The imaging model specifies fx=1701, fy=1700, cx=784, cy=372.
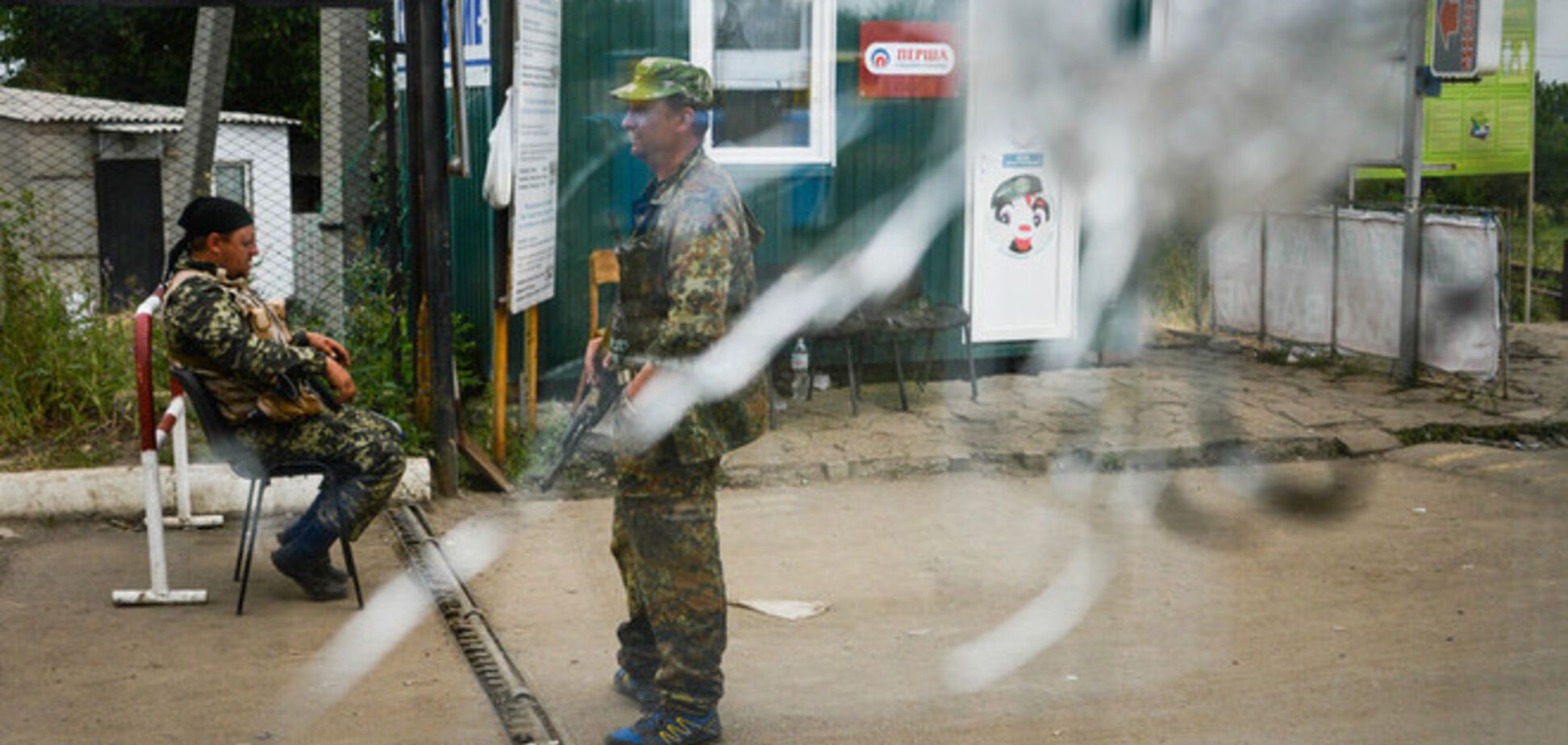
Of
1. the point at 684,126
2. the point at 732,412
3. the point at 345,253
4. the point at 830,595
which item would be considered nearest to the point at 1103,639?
the point at 830,595

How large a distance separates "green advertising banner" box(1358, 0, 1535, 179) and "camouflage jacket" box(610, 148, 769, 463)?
1646mm

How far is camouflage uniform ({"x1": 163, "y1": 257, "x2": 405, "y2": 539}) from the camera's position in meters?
5.23

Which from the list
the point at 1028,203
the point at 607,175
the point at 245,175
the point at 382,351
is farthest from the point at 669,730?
the point at 245,175

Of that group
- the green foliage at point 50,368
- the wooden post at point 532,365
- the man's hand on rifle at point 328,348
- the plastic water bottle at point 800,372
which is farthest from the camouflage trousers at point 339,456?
the plastic water bottle at point 800,372

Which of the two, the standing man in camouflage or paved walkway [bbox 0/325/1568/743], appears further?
paved walkway [bbox 0/325/1568/743]

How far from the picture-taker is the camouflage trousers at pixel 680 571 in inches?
163

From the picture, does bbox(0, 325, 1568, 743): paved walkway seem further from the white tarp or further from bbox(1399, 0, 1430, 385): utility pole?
bbox(1399, 0, 1430, 385): utility pole

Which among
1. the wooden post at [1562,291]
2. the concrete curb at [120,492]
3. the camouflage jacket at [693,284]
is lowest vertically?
the concrete curb at [120,492]

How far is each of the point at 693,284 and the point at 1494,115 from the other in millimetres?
1831

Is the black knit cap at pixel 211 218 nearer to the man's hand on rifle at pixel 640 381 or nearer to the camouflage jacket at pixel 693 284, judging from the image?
the camouflage jacket at pixel 693 284

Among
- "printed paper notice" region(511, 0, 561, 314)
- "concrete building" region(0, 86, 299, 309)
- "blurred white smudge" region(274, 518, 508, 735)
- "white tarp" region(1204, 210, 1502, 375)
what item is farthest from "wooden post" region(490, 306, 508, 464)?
"concrete building" region(0, 86, 299, 309)

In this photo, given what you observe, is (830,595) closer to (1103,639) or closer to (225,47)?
(1103,639)

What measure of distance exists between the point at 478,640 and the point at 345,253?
457cm

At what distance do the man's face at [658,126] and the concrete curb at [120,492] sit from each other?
123 inches
